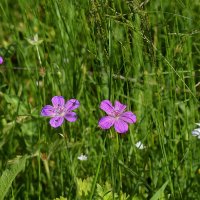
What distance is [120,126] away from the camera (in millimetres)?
1096

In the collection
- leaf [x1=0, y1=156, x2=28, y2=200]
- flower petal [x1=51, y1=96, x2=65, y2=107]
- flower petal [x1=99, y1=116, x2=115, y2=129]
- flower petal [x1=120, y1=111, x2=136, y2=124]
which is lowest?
leaf [x1=0, y1=156, x2=28, y2=200]

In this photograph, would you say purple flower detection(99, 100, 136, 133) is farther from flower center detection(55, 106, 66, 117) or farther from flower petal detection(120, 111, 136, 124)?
flower center detection(55, 106, 66, 117)

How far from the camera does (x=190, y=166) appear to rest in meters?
1.47

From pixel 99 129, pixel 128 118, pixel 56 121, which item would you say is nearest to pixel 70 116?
pixel 56 121

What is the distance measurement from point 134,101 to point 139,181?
0.39m

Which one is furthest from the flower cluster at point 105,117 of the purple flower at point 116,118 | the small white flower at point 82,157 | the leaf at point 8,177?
the small white flower at point 82,157

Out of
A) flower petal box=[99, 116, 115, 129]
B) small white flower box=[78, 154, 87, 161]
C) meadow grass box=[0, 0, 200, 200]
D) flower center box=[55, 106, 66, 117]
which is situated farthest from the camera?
small white flower box=[78, 154, 87, 161]

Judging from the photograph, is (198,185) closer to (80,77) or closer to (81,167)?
(81,167)

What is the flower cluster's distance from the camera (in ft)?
3.60

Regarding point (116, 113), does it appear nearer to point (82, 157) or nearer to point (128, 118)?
point (128, 118)

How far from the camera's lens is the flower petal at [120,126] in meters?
1.08

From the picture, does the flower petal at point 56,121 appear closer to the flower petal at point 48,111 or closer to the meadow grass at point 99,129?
the flower petal at point 48,111

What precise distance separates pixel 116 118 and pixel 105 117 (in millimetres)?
26

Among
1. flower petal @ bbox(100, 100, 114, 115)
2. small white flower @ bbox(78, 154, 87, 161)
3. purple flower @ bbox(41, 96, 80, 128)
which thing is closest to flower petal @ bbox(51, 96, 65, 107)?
purple flower @ bbox(41, 96, 80, 128)
